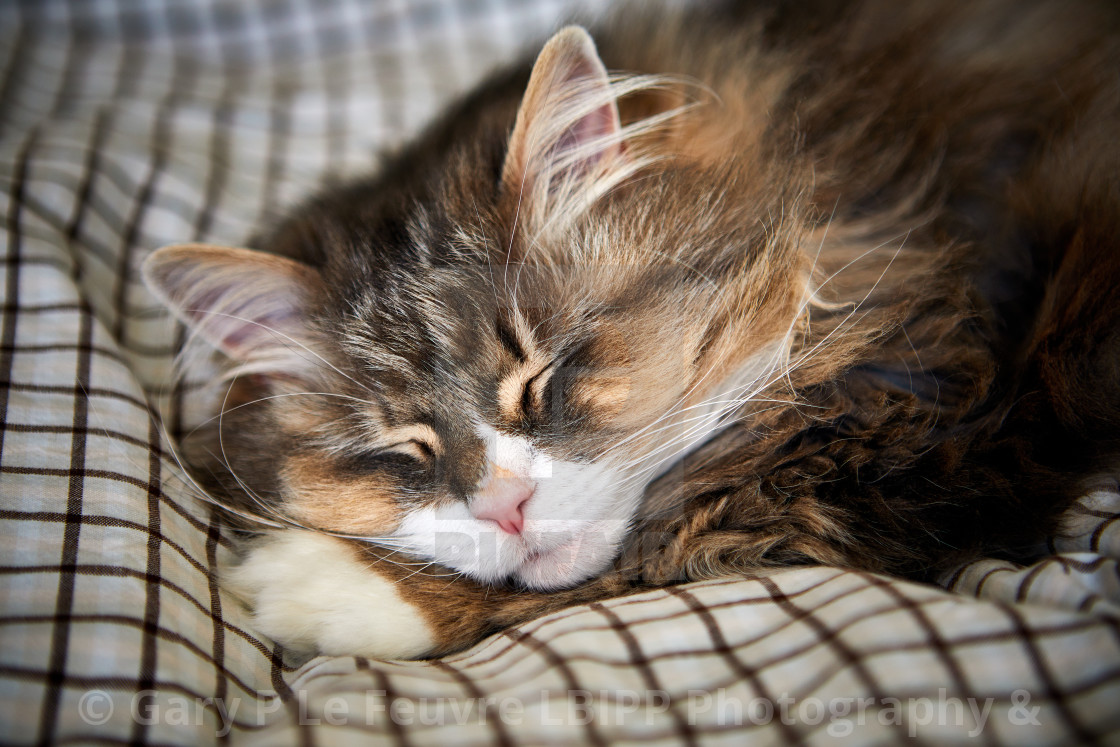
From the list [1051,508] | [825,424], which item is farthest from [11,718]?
[1051,508]

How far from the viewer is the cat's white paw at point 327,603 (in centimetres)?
Answer: 107

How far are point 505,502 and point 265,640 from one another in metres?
0.49

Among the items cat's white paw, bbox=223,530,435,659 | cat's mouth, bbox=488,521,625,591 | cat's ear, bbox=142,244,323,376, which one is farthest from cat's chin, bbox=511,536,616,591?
cat's ear, bbox=142,244,323,376

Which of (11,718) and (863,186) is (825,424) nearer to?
(863,186)

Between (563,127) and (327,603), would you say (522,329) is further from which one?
(327,603)

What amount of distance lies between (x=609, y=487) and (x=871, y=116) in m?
0.80

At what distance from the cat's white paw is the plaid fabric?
0.05 meters

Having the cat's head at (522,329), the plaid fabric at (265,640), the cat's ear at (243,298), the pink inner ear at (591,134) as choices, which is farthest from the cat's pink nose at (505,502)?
the pink inner ear at (591,134)

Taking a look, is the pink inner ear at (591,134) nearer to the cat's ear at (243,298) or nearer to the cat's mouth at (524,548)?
the cat's ear at (243,298)

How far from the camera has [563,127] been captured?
1139mm

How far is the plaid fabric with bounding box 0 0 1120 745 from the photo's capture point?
78 cm

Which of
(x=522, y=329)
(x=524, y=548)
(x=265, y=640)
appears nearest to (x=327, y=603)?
(x=265, y=640)

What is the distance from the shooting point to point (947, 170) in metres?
1.21

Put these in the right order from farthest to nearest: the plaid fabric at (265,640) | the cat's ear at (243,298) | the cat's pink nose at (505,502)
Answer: the cat's ear at (243,298), the cat's pink nose at (505,502), the plaid fabric at (265,640)
